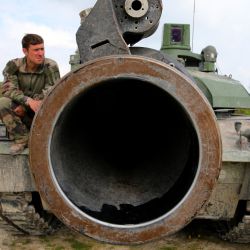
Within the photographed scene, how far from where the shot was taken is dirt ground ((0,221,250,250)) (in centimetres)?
571

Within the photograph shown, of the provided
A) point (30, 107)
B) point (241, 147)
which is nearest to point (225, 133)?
point (241, 147)

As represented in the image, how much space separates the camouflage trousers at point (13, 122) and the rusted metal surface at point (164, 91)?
4.93ft

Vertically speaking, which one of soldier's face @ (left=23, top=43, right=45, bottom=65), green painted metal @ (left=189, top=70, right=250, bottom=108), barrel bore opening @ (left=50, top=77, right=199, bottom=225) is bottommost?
barrel bore opening @ (left=50, top=77, right=199, bottom=225)

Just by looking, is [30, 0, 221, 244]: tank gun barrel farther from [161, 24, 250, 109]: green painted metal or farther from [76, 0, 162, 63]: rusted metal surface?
[161, 24, 250, 109]: green painted metal

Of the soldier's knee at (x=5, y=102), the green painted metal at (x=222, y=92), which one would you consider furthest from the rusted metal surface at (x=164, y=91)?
the green painted metal at (x=222, y=92)

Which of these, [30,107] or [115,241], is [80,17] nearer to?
[30,107]

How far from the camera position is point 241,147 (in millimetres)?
4223

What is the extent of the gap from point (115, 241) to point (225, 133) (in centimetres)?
193

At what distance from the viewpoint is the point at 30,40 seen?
421 cm

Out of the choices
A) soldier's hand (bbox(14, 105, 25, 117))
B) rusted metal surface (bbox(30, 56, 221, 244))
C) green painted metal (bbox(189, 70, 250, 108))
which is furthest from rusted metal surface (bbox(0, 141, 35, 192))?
green painted metal (bbox(189, 70, 250, 108))

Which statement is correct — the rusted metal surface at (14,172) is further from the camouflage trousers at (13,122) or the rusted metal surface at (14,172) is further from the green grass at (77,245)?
the green grass at (77,245)

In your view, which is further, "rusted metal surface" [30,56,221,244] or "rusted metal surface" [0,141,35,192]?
"rusted metal surface" [0,141,35,192]

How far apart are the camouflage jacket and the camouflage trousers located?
0.15m

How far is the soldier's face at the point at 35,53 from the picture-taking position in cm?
426
